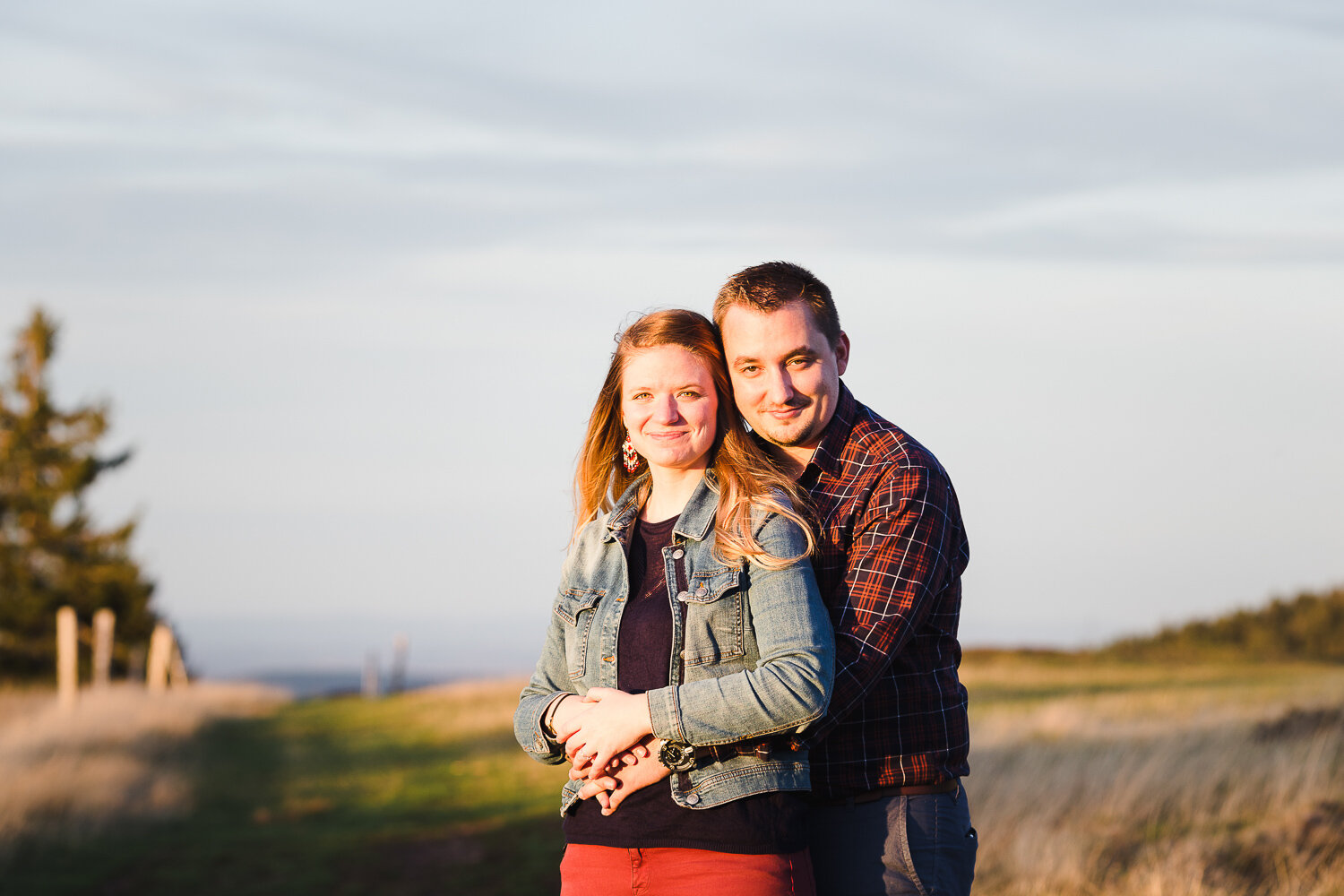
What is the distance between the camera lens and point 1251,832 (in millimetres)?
7156

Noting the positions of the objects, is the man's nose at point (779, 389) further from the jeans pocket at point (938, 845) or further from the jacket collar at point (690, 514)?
→ the jeans pocket at point (938, 845)

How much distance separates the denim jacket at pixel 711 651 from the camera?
272 cm

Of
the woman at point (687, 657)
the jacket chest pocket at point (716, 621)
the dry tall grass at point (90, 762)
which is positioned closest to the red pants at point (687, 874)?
the woman at point (687, 657)

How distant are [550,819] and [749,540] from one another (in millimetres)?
9192

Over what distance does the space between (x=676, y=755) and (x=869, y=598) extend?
0.57m

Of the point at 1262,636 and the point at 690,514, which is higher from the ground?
the point at 690,514

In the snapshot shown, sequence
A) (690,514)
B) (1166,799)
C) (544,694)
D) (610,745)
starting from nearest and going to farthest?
(610,745)
(690,514)
(544,694)
(1166,799)

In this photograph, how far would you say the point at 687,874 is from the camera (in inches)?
109

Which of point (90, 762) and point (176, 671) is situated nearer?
point (90, 762)

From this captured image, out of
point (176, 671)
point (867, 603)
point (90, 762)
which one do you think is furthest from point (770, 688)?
point (176, 671)

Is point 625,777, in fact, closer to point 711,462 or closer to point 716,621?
point 716,621

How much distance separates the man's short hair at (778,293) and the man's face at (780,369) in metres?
0.02

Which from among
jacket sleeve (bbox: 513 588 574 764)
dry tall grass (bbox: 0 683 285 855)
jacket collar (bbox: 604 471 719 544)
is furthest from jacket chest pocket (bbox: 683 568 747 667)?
dry tall grass (bbox: 0 683 285 855)

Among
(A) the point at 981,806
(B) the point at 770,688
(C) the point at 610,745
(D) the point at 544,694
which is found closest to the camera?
(B) the point at 770,688
